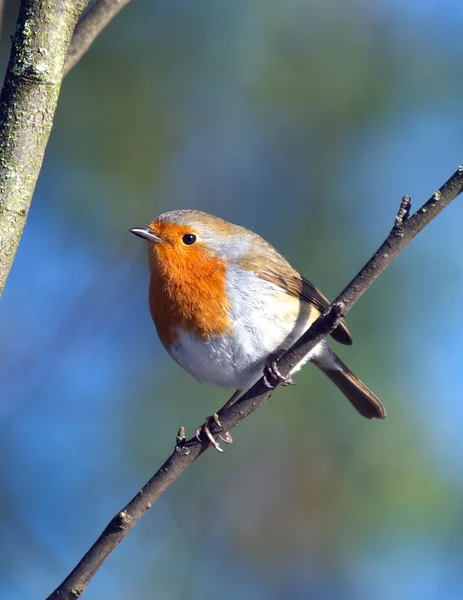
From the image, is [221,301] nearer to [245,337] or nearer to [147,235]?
[245,337]

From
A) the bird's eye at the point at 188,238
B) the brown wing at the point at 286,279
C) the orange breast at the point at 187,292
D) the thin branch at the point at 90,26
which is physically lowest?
the orange breast at the point at 187,292

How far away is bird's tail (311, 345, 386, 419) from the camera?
4426mm

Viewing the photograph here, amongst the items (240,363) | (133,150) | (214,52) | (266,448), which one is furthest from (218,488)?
(214,52)

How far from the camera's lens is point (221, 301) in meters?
3.64

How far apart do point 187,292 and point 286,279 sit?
0.61 meters

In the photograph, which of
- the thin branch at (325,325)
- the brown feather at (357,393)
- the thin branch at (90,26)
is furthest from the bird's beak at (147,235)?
the thin branch at (325,325)

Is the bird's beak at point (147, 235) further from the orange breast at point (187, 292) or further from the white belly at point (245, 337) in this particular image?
the white belly at point (245, 337)

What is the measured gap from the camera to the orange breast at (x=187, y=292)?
3.62 meters

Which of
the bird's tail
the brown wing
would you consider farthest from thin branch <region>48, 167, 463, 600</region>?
the bird's tail

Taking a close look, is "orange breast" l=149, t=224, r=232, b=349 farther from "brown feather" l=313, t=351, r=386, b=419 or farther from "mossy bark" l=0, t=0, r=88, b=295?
"mossy bark" l=0, t=0, r=88, b=295

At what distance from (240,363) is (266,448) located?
155cm

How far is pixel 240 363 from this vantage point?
12.1 ft

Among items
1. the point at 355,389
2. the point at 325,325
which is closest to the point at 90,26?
the point at 325,325

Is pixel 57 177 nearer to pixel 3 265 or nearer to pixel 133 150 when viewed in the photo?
pixel 133 150
